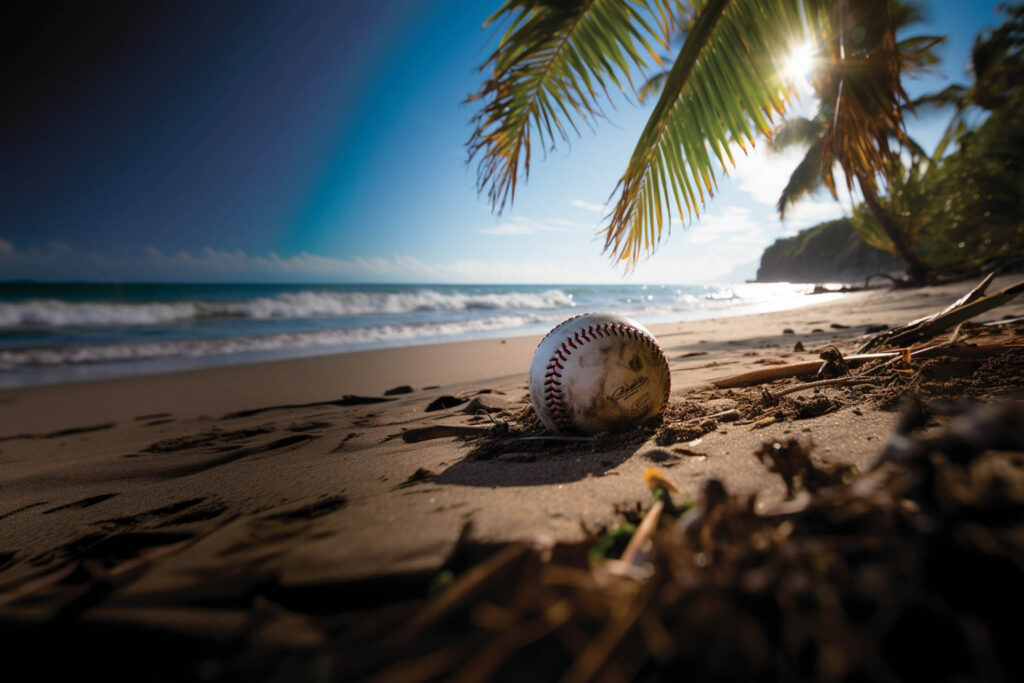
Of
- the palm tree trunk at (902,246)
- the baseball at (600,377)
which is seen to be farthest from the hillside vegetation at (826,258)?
the baseball at (600,377)

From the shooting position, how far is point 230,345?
10172 mm

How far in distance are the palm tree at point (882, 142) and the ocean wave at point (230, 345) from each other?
913cm

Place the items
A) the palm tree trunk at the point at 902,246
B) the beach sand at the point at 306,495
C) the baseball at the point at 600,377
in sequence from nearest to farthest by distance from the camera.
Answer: the beach sand at the point at 306,495
the baseball at the point at 600,377
the palm tree trunk at the point at 902,246

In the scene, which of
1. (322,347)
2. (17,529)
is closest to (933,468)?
(17,529)

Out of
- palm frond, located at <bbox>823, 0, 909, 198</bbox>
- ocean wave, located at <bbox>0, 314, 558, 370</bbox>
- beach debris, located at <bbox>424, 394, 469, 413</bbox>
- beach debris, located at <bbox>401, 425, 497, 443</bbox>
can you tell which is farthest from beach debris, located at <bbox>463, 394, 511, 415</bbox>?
ocean wave, located at <bbox>0, 314, 558, 370</bbox>

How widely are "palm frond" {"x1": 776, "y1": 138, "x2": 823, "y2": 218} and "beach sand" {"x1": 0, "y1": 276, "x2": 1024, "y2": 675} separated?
18587 millimetres

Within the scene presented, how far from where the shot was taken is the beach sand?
1015mm

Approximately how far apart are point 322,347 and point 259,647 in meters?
10.3

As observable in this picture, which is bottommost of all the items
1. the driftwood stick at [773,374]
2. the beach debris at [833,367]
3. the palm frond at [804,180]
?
the driftwood stick at [773,374]

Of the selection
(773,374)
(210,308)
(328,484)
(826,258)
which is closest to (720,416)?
(773,374)

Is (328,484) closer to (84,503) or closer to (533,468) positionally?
(533,468)

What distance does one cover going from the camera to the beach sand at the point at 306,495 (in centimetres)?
101

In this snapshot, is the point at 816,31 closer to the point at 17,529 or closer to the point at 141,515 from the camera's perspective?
the point at 141,515

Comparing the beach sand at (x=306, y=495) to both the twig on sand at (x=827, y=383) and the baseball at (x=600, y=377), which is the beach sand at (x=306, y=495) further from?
the baseball at (x=600, y=377)
